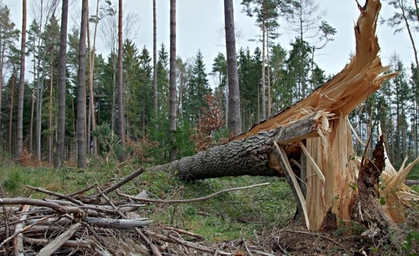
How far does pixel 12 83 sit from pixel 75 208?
3530 cm

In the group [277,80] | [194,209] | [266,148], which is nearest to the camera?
[266,148]

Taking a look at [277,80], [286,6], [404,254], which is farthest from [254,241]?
[277,80]

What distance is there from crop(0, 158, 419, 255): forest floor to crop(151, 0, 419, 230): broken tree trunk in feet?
0.93

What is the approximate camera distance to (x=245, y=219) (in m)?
5.46

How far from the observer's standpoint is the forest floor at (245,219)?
3.20m

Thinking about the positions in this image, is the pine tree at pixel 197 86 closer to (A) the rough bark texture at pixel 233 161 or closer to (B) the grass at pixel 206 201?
(B) the grass at pixel 206 201

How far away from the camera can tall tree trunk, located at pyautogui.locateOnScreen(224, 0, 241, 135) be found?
909 centimetres

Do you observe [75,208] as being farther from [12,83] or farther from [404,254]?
[12,83]

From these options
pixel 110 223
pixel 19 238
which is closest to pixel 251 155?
pixel 110 223

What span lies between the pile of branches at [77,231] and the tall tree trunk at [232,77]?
20.4ft

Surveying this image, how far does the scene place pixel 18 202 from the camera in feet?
7.03

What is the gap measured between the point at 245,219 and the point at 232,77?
4.77 m

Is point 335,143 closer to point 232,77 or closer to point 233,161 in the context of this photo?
point 233,161

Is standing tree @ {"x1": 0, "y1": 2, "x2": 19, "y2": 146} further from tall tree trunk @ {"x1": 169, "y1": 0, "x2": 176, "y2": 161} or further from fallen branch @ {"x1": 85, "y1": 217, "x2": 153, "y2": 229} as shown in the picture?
fallen branch @ {"x1": 85, "y1": 217, "x2": 153, "y2": 229}
